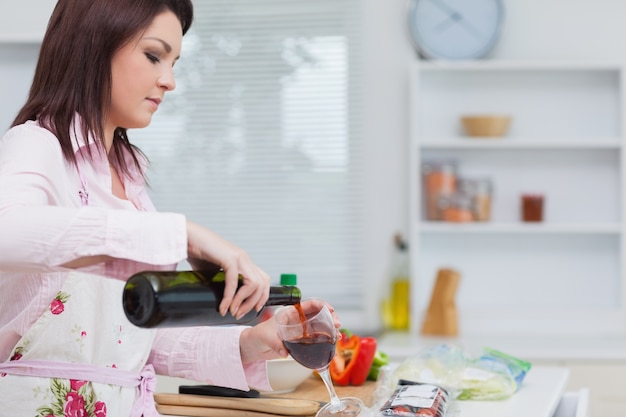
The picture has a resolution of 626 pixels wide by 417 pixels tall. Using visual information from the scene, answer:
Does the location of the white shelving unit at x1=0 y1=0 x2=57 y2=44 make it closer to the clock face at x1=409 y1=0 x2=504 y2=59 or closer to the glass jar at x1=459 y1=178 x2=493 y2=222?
the clock face at x1=409 y1=0 x2=504 y2=59

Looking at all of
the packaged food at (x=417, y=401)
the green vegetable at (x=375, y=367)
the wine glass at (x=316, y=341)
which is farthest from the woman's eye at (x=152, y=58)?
the green vegetable at (x=375, y=367)

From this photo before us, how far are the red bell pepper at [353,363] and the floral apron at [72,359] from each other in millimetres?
606

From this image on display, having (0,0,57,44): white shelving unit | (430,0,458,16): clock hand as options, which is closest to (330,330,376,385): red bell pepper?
(0,0,57,44): white shelving unit

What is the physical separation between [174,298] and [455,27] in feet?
9.57

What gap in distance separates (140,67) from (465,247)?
8.74 ft

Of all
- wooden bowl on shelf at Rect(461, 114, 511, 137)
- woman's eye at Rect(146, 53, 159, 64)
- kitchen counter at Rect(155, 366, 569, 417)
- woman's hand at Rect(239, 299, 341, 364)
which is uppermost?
wooden bowl on shelf at Rect(461, 114, 511, 137)

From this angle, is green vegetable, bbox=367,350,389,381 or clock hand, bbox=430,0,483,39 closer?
green vegetable, bbox=367,350,389,381

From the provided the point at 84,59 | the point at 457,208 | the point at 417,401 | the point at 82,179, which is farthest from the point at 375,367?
the point at 457,208

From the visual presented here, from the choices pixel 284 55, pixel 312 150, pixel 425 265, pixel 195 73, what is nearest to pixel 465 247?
pixel 425 265

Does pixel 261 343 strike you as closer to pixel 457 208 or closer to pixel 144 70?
pixel 144 70

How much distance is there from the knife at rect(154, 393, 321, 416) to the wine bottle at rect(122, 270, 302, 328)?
484mm

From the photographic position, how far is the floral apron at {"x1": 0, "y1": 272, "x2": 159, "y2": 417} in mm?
1492

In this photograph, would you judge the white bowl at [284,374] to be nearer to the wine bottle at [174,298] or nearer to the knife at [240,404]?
the knife at [240,404]

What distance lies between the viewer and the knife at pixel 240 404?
67.7 inches
